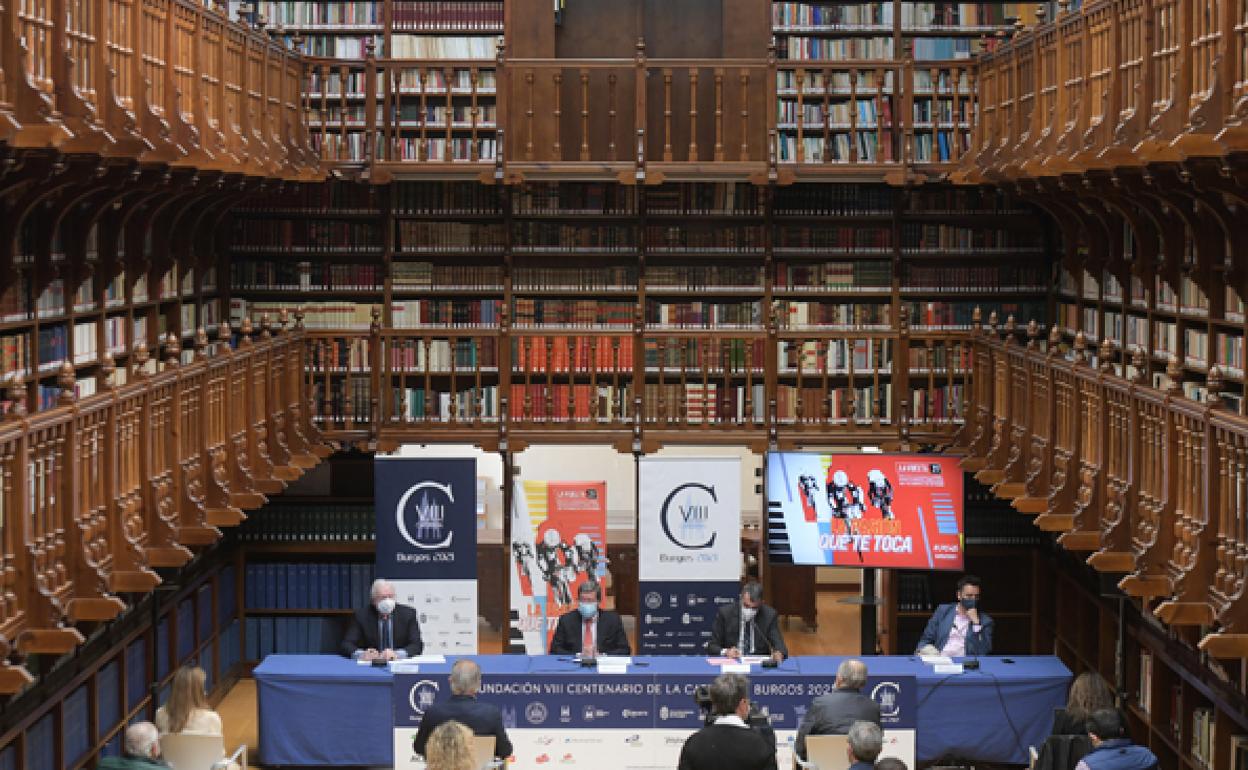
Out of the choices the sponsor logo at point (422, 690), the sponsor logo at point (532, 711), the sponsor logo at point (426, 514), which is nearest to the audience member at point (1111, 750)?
the sponsor logo at point (532, 711)

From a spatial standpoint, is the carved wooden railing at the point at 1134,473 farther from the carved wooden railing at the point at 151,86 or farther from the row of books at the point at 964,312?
the carved wooden railing at the point at 151,86

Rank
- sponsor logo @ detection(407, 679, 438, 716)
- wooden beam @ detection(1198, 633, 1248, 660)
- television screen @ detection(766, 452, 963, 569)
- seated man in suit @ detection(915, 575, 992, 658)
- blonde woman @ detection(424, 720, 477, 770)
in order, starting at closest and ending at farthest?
blonde woman @ detection(424, 720, 477, 770), wooden beam @ detection(1198, 633, 1248, 660), sponsor logo @ detection(407, 679, 438, 716), seated man in suit @ detection(915, 575, 992, 658), television screen @ detection(766, 452, 963, 569)

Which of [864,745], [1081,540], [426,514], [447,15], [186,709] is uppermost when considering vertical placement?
[447,15]

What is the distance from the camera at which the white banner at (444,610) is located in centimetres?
1137

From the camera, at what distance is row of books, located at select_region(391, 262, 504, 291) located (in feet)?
41.8

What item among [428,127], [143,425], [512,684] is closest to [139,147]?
[143,425]

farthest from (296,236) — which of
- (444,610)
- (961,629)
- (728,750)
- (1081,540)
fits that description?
(728,750)

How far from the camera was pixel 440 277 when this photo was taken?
1276cm

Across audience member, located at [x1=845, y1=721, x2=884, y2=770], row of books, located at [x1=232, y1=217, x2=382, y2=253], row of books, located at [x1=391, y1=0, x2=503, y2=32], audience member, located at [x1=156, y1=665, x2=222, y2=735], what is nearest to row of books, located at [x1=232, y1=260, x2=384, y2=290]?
row of books, located at [x1=232, y1=217, x2=382, y2=253]

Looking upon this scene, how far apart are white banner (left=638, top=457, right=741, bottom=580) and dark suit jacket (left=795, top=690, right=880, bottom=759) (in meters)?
3.18

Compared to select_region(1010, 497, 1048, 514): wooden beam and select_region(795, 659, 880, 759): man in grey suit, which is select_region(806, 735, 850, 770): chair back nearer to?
select_region(795, 659, 880, 759): man in grey suit

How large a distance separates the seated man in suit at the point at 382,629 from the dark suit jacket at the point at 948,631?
292 centimetres

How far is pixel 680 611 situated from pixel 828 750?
3.70m

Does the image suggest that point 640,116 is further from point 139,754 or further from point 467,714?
point 139,754
